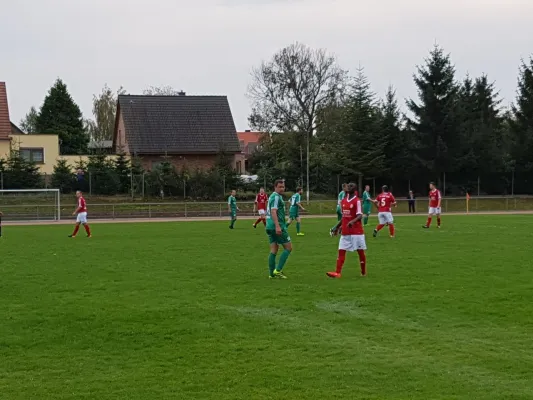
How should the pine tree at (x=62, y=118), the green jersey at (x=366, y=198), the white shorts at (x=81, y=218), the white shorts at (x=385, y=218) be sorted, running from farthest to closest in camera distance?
the pine tree at (x=62, y=118) → the green jersey at (x=366, y=198) → the white shorts at (x=81, y=218) → the white shorts at (x=385, y=218)

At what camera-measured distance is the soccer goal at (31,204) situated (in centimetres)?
4066

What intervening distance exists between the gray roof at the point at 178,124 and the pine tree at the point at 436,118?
49.0ft

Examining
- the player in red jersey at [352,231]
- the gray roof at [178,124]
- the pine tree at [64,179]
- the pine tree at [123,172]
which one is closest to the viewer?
the player in red jersey at [352,231]

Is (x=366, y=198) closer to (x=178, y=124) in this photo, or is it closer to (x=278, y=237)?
(x=278, y=237)

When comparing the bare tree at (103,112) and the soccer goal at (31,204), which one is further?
the bare tree at (103,112)

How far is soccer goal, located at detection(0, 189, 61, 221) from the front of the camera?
40.7m

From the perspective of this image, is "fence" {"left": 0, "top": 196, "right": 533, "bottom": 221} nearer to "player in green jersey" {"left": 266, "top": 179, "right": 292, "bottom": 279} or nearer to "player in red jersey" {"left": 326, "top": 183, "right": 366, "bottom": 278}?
"player in green jersey" {"left": 266, "top": 179, "right": 292, "bottom": 279}

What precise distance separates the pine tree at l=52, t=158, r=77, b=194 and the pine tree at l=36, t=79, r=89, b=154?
1627 centimetres

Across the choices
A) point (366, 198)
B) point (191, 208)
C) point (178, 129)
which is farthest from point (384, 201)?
point (178, 129)

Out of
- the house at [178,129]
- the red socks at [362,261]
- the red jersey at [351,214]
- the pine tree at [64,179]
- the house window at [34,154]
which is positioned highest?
the house at [178,129]

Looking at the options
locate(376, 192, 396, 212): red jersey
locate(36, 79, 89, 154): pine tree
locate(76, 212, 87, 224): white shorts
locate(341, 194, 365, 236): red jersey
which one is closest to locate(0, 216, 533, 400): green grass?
locate(341, 194, 365, 236): red jersey

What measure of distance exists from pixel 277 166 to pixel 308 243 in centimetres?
3285

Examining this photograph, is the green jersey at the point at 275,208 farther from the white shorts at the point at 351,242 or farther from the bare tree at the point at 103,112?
the bare tree at the point at 103,112

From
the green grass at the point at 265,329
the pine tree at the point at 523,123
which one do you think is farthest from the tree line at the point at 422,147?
the green grass at the point at 265,329
